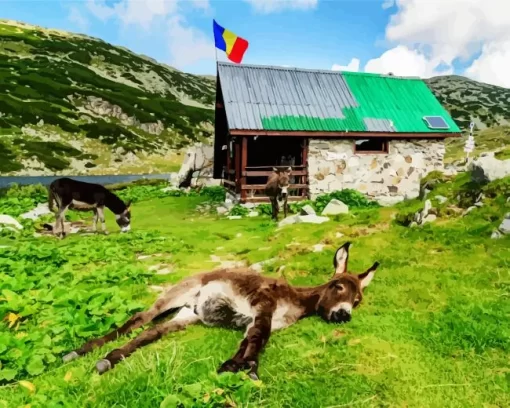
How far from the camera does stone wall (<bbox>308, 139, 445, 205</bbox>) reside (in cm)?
2200

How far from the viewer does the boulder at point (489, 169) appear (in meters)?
10.3

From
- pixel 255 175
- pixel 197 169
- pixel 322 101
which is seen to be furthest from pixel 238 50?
pixel 197 169

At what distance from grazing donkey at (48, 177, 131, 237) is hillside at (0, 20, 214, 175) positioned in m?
62.0

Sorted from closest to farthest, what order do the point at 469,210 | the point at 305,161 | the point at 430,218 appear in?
1. the point at 469,210
2. the point at 430,218
3. the point at 305,161

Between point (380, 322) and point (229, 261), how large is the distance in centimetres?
544

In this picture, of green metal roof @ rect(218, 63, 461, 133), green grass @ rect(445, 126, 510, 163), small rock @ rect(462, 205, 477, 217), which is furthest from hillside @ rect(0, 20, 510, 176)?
small rock @ rect(462, 205, 477, 217)

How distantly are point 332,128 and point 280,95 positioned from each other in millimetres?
3503

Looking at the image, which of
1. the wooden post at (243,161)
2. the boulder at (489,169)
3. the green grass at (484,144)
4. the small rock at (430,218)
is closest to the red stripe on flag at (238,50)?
the wooden post at (243,161)

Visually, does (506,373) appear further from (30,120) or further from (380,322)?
(30,120)

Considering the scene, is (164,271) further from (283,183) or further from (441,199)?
(283,183)

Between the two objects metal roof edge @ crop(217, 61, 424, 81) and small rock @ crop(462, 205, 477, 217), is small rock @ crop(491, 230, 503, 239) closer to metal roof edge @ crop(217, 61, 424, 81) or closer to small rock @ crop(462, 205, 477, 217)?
small rock @ crop(462, 205, 477, 217)

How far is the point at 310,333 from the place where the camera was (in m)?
4.93

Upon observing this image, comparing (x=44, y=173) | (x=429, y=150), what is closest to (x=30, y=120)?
(x=44, y=173)

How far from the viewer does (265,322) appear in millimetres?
4766
